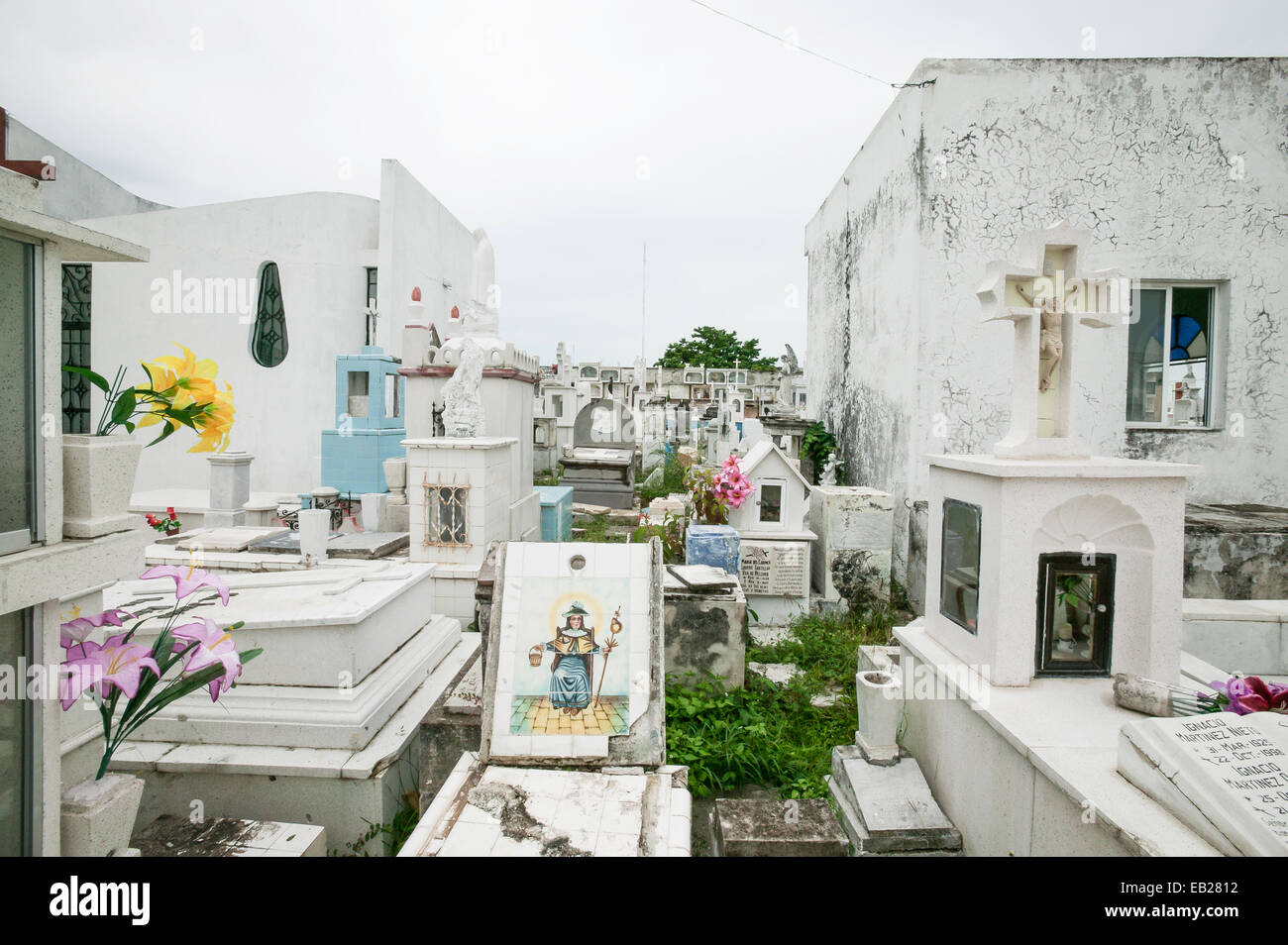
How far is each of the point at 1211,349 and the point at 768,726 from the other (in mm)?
6665

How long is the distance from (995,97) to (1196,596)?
5.30 m

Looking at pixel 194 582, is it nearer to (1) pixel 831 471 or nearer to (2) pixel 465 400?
(2) pixel 465 400

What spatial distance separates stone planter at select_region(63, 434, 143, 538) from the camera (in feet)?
6.81

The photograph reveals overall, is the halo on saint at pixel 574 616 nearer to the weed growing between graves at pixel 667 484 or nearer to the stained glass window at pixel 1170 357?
the stained glass window at pixel 1170 357

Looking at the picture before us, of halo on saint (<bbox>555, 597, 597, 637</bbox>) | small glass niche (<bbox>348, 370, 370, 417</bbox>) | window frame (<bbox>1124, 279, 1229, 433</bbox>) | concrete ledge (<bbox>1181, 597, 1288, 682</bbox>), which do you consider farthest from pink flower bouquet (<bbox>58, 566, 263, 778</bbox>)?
small glass niche (<bbox>348, 370, 370, 417</bbox>)

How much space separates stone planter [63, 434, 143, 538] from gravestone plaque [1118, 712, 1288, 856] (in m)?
3.65

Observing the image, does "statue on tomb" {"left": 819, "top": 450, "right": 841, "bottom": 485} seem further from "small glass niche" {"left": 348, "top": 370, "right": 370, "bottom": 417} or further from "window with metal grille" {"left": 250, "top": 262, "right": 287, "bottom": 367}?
"window with metal grille" {"left": 250, "top": 262, "right": 287, "bottom": 367}

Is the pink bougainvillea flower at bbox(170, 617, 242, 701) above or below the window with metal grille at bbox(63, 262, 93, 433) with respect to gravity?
below

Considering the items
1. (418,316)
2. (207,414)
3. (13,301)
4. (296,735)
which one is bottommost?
(296,735)

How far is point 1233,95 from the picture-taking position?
22.4 feet

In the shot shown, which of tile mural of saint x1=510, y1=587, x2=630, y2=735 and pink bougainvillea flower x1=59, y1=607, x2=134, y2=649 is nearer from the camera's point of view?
pink bougainvillea flower x1=59, y1=607, x2=134, y2=649

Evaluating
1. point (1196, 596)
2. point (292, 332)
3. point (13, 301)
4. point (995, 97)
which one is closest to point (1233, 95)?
point (995, 97)

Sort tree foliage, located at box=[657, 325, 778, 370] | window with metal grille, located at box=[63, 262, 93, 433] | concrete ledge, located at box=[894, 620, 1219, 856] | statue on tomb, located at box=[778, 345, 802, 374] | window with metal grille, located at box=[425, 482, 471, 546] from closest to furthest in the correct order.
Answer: concrete ledge, located at box=[894, 620, 1219, 856] → window with metal grille, located at box=[425, 482, 471, 546] → window with metal grille, located at box=[63, 262, 93, 433] → statue on tomb, located at box=[778, 345, 802, 374] → tree foliage, located at box=[657, 325, 778, 370]
